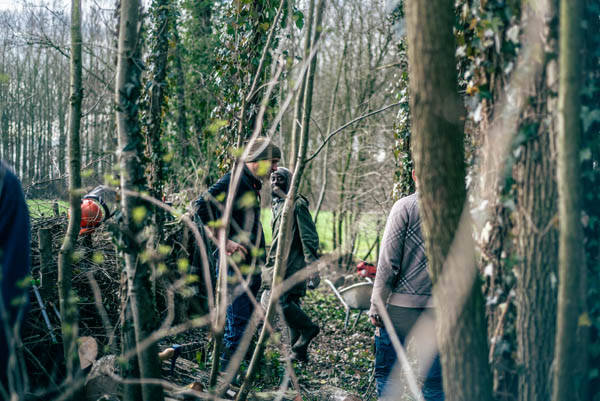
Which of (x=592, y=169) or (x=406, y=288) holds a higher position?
(x=592, y=169)

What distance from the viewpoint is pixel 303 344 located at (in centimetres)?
569

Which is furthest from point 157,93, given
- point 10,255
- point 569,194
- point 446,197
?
point 569,194

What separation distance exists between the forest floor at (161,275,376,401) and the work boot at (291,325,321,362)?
9cm

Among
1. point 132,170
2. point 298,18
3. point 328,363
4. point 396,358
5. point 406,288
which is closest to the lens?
point 132,170

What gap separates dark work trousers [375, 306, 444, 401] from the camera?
11.8 ft

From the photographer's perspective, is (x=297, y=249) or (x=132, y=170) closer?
(x=132, y=170)

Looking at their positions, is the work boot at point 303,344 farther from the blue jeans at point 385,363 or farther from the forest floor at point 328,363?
the blue jeans at point 385,363

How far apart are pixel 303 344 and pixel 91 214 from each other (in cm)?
271

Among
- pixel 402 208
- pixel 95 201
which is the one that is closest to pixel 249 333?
pixel 402 208

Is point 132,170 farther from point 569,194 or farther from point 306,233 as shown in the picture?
point 306,233

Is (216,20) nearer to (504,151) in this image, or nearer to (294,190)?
(294,190)

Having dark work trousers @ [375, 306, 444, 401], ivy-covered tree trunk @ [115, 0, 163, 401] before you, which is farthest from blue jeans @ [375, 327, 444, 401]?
ivy-covered tree trunk @ [115, 0, 163, 401]

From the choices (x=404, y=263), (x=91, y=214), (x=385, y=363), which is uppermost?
Answer: (x=91, y=214)

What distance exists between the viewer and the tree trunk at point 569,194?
1970mm
